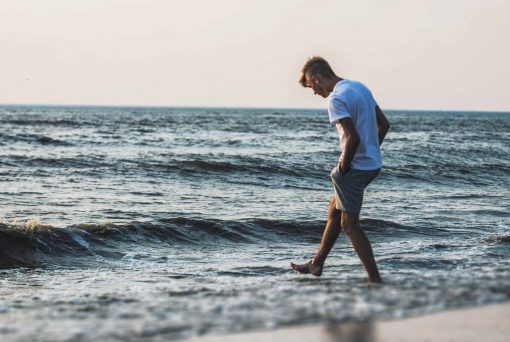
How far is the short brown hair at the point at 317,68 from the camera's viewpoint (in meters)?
5.61

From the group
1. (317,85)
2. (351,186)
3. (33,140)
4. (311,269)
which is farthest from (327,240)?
(33,140)

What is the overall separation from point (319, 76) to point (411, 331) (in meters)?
2.47

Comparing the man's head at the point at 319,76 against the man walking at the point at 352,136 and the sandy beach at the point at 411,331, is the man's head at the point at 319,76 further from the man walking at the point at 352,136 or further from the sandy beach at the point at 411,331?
the sandy beach at the point at 411,331

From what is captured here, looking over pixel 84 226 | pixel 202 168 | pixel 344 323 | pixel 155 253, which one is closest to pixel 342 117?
pixel 344 323

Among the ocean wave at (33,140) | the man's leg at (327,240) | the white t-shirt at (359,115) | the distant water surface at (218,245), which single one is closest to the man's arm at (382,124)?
the white t-shirt at (359,115)

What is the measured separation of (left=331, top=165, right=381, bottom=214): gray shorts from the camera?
5516 mm

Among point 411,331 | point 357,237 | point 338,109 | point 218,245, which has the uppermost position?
point 338,109

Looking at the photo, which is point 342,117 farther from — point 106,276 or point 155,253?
point 155,253

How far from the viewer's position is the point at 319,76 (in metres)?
5.61

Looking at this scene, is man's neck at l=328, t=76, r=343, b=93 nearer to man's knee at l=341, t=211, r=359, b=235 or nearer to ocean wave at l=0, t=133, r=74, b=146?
man's knee at l=341, t=211, r=359, b=235

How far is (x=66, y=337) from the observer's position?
385 centimetres

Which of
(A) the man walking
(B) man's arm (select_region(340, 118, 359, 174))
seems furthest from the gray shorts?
(B) man's arm (select_region(340, 118, 359, 174))

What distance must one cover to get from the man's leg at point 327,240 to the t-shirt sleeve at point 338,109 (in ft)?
2.56

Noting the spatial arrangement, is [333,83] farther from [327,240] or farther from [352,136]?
[327,240]
